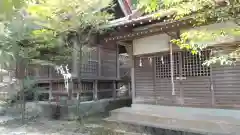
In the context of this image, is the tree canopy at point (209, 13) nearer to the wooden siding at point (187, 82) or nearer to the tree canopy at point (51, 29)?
the wooden siding at point (187, 82)

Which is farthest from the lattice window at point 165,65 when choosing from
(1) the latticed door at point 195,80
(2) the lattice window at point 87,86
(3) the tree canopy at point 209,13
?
(2) the lattice window at point 87,86

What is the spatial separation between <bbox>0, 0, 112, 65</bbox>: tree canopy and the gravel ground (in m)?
2.83

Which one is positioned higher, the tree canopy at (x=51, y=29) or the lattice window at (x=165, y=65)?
the tree canopy at (x=51, y=29)

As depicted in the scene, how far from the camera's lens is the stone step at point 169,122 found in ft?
24.4

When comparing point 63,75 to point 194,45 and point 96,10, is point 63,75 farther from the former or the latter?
point 194,45

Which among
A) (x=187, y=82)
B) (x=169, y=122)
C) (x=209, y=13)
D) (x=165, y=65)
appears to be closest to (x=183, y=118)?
(x=169, y=122)

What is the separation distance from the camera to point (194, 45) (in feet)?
17.8

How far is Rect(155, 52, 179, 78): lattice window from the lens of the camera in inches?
368

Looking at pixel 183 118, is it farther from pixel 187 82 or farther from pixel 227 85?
pixel 227 85

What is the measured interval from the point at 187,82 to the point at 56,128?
17.8 feet

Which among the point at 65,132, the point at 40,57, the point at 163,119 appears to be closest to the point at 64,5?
the point at 40,57

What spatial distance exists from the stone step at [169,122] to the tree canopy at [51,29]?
137 inches

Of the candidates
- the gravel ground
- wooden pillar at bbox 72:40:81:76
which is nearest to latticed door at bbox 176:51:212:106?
the gravel ground

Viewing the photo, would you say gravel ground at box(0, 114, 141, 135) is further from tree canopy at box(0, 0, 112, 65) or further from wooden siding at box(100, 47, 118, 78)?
wooden siding at box(100, 47, 118, 78)
